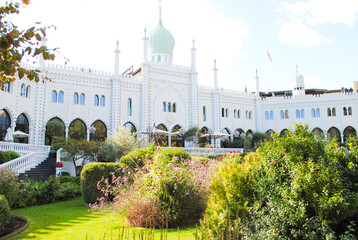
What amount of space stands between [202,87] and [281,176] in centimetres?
3457

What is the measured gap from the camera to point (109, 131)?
106ft

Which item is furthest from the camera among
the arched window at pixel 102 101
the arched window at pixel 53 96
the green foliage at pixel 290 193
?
the arched window at pixel 102 101

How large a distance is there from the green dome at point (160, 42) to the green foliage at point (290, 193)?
35.1 m

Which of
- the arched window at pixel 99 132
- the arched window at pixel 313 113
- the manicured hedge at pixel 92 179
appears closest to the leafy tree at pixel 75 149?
the arched window at pixel 99 132

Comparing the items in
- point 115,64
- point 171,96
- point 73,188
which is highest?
point 115,64

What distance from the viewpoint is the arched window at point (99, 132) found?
31889 mm

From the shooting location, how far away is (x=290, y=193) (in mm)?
5398

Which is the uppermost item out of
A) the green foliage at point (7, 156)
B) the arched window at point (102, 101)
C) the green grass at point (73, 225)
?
the arched window at point (102, 101)

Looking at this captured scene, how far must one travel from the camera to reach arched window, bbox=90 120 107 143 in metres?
31.9

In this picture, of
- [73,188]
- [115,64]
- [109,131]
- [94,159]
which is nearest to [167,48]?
[115,64]

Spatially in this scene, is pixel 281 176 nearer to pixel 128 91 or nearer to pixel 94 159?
pixel 94 159

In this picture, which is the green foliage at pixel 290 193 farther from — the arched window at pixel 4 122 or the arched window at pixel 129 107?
the arched window at pixel 129 107

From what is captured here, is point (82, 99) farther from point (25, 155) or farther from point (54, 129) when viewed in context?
point (25, 155)

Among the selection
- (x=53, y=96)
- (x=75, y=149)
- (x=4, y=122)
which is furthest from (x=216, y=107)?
(x=4, y=122)
